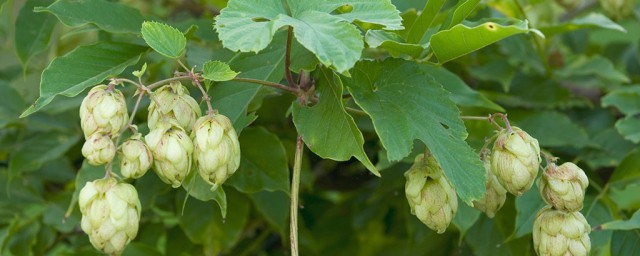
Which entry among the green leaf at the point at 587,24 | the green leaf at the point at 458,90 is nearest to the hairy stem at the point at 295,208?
the green leaf at the point at 458,90

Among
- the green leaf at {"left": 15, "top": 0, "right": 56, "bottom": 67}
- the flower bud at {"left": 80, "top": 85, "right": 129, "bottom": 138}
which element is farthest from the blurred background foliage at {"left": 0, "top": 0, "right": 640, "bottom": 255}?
the flower bud at {"left": 80, "top": 85, "right": 129, "bottom": 138}

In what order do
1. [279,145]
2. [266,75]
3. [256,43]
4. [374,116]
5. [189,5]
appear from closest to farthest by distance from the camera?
[256,43] → [374,116] → [266,75] → [279,145] → [189,5]

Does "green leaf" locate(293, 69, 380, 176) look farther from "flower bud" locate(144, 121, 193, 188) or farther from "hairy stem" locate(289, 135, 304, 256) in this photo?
"flower bud" locate(144, 121, 193, 188)

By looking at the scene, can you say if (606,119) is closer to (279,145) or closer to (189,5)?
(279,145)

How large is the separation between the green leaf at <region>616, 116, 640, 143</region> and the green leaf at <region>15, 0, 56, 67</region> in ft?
2.95

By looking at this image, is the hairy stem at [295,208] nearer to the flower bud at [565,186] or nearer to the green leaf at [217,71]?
the green leaf at [217,71]

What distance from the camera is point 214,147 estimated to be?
0.90m

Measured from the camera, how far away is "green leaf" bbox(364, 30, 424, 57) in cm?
99

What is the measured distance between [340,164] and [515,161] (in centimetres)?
106

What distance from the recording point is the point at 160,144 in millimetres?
895

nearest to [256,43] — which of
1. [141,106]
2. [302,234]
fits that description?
[141,106]

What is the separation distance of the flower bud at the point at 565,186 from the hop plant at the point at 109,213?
452mm

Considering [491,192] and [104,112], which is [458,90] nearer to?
[491,192]

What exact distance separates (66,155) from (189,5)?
0.65 m
